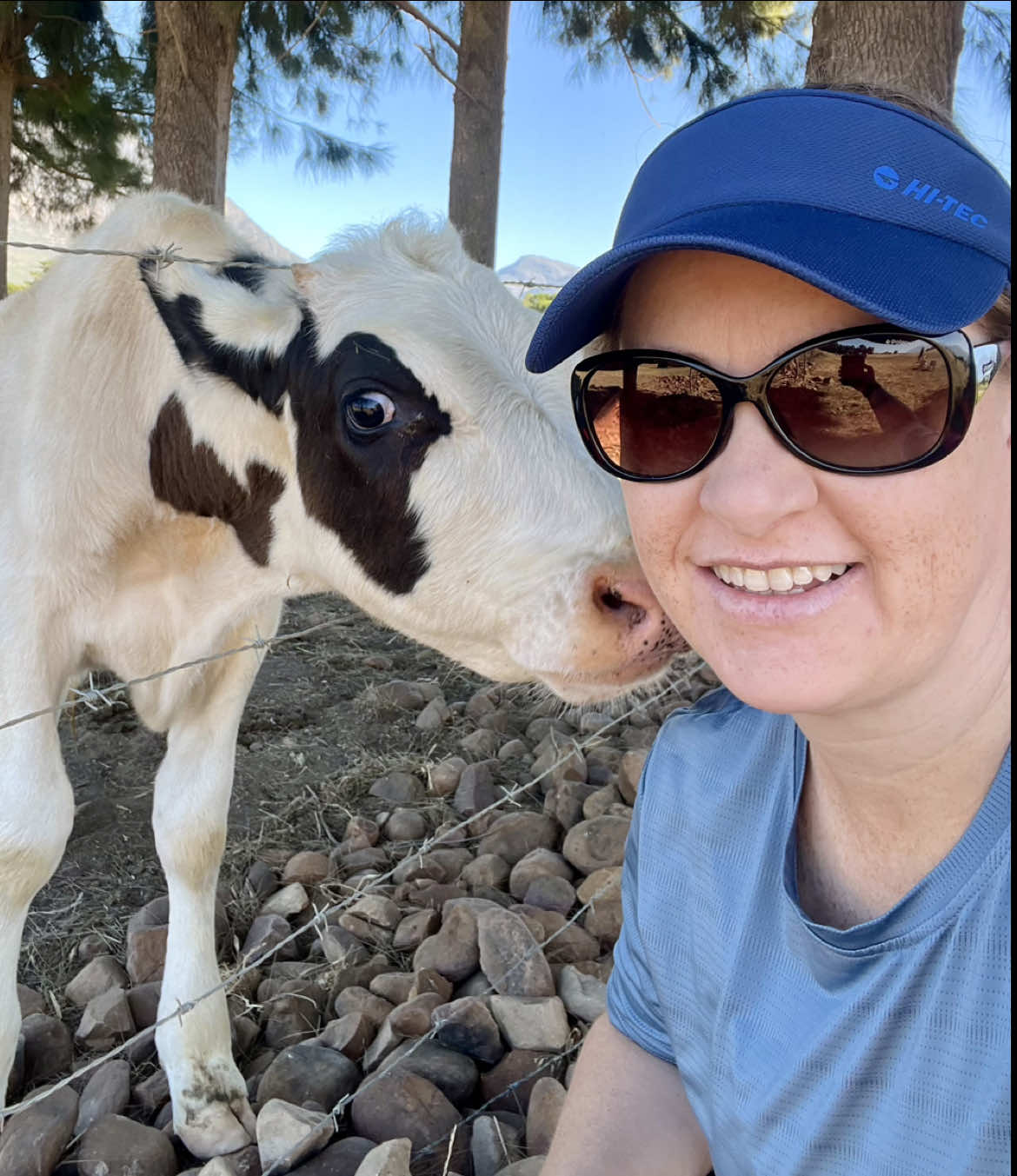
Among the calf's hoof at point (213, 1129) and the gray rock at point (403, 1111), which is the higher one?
the gray rock at point (403, 1111)

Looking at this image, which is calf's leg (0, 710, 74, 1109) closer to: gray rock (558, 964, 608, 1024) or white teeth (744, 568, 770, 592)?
gray rock (558, 964, 608, 1024)

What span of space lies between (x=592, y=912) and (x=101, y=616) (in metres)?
1.43

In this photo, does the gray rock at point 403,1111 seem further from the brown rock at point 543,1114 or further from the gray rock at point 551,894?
the gray rock at point 551,894

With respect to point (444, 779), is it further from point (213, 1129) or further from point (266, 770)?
point (213, 1129)

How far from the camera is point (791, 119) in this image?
93 cm

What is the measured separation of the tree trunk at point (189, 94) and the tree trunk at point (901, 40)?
3.66 meters

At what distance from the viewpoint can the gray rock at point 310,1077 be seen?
2008 mm

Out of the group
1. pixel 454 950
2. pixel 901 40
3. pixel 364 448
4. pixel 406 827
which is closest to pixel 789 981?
pixel 364 448

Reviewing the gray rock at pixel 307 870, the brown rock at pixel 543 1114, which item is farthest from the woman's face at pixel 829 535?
the gray rock at pixel 307 870

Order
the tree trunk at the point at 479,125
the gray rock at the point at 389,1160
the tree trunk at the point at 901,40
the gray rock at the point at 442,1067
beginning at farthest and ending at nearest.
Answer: the tree trunk at the point at 479,125, the tree trunk at the point at 901,40, the gray rock at the point at 442,1067, the gray rock at the point at 389,1160

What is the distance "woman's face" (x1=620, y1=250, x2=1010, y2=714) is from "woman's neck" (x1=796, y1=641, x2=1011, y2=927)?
3 centimetres

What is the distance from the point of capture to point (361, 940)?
255cm

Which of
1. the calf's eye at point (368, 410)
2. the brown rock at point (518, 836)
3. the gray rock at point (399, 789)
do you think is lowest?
the gray rock at point (399, 789)

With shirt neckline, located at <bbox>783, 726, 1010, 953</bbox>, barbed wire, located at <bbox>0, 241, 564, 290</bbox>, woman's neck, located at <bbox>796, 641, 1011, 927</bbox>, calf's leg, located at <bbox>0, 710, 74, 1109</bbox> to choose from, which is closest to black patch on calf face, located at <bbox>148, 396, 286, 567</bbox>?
barbed wire, located at <bbox>0, 241, 564, 290</bbox>
